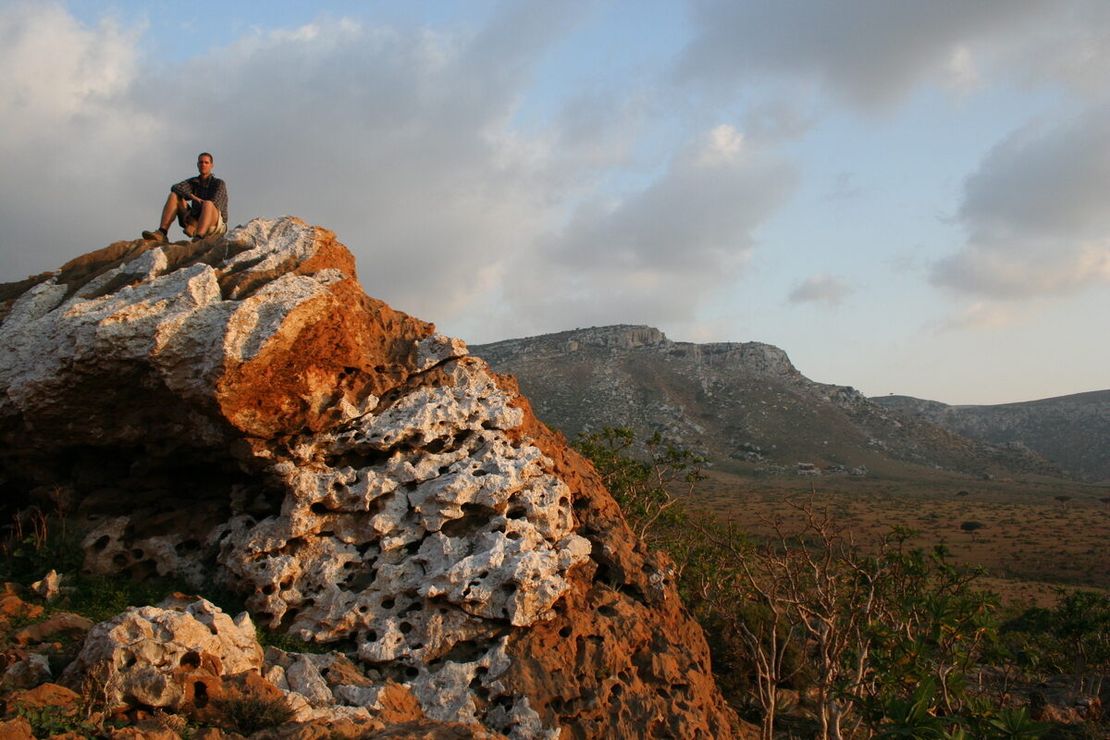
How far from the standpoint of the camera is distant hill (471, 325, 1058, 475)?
2921 inches

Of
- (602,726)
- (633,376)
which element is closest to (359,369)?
(602,726)

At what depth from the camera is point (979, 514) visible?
47.7m

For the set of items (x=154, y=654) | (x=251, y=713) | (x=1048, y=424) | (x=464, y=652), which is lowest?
(x=464, y=652)

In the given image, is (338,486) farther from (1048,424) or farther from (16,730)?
(1048,424)

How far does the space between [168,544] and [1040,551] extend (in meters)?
38.8

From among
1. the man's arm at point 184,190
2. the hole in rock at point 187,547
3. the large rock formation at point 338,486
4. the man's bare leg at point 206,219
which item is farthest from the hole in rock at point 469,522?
the man's arm at point 184,190

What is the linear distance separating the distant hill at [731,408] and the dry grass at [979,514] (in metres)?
6.61

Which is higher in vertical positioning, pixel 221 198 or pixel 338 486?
pixel 221 198

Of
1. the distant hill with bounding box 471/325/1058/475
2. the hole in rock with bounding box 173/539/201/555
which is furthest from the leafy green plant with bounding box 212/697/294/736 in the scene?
the distant hill with bounding box 471/325/1058/475

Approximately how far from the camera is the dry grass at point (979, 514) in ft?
106

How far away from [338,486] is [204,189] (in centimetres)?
561

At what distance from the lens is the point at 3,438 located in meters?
9.50

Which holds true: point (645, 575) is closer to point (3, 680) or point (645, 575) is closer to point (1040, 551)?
point (3, 680)

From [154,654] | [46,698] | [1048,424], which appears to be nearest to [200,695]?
[154,654]
